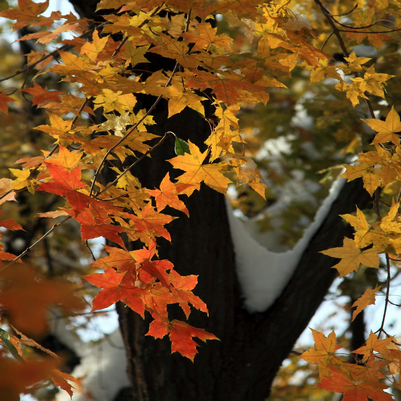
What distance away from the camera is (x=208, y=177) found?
35.3 inches

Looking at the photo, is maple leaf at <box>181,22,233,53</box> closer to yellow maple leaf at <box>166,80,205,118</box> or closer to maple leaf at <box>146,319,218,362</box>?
yellow maple leaf at <box>166,80,205,118</box>

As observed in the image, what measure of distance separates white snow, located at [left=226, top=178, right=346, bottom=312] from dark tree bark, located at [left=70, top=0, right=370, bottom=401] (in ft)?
0.09

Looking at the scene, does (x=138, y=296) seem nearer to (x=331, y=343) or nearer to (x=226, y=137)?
(x=226, y=137)

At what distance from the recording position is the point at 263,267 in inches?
74.5

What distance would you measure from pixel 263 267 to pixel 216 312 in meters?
0.34

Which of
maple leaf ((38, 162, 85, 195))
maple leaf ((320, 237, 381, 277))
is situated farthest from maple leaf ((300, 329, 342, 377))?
maple leaf ((38, 162, 85, 195))

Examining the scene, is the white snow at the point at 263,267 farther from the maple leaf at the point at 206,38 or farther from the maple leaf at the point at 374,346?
the maple leaf at the point at 206,38

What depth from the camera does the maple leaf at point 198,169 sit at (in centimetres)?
88

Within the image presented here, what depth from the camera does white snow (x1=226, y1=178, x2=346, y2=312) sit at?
6.10ft

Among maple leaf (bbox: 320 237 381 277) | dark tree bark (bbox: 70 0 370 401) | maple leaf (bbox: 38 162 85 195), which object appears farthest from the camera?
dark tree bark (bbox: 70 0 370 401)

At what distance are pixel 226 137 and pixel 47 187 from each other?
42 cm

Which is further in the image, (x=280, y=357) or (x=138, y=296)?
(x=280, y=357)

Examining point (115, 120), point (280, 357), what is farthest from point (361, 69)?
point (280, 357)

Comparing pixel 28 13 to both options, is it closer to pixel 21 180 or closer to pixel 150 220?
pixel 21 180
